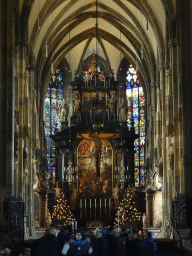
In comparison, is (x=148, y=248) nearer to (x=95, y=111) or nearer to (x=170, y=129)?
(x=170, y=129)

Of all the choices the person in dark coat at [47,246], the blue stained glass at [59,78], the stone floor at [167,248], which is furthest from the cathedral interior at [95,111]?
the person in dark coat at [47,246]

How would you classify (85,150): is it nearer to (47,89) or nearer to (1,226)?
(47,89)

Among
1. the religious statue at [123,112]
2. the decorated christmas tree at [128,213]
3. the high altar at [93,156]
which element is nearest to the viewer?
the decorated christmas tree at [128,213]

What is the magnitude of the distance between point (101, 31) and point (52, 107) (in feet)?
23.4

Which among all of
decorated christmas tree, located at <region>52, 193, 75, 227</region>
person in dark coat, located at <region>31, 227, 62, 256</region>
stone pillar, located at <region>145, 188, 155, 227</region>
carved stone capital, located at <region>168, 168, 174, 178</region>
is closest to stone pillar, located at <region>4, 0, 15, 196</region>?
carved stone capital, located at <region>168, 168, 174, 178</region>

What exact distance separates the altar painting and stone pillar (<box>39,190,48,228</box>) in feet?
13.2

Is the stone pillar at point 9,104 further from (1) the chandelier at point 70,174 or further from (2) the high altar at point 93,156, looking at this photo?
(2) the high altar at point 93,156

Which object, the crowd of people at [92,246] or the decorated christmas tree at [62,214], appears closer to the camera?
the crowd of people at [92,246]

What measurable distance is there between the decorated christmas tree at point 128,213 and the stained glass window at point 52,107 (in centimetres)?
749

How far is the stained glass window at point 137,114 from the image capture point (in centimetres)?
4684

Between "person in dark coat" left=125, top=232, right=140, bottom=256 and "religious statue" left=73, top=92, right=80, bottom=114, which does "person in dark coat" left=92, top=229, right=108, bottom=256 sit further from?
"religious statue" left=73, top=92, right=80, bottom=114

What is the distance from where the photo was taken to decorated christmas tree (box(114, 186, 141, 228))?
1576 inches

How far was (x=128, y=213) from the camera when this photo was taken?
41344mm

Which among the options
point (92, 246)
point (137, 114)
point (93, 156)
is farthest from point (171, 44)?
point (92, 246)
